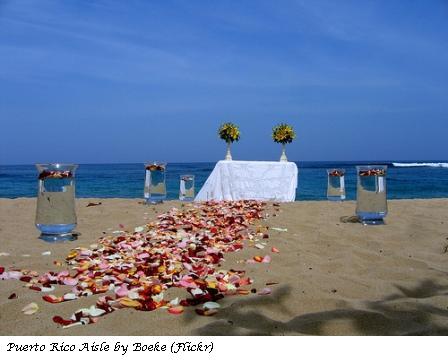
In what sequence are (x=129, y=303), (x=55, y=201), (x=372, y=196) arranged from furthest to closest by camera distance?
(x=372, y=196), (x=55, y=201), (x=129, y=303)

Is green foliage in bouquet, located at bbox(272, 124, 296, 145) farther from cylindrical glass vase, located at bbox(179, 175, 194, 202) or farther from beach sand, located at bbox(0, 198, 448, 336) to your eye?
beach sand, located at bbox(0, 198, 448, 336)

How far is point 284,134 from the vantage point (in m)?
9.34

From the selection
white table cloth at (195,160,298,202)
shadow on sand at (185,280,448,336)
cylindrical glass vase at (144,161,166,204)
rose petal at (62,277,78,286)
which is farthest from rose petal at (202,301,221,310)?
white table cloth at (195,160,298,202)

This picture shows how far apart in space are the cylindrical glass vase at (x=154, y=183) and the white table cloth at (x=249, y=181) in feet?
6.80

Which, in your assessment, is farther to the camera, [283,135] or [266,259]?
[283,135]

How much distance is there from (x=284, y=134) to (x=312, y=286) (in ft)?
23.0

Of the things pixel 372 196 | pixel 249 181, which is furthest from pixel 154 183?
pixel 372 196

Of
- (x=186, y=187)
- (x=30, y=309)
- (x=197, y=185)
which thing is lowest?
(x=197, y=185)

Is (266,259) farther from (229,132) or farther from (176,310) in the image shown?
(229,132)
